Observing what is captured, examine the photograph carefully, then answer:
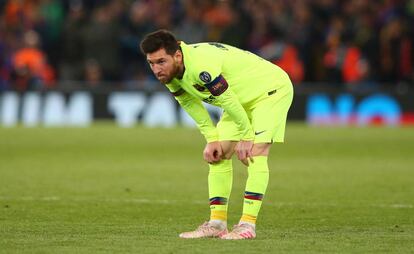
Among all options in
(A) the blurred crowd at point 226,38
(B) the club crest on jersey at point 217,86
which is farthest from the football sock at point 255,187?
(A) the blurred crowd at point 226,38

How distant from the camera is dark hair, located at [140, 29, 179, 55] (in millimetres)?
8656

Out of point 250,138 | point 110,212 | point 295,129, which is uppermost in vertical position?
point 250,138

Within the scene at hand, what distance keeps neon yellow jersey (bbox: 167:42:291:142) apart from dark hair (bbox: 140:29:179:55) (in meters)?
0.12

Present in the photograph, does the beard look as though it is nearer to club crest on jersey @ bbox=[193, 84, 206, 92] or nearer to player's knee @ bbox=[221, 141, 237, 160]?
club crest on jersey @ bbox=[193, 84, 206, 92]

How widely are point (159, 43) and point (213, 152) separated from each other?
116 cm

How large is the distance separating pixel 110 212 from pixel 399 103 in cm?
1454

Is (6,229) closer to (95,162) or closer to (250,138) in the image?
(250,138)

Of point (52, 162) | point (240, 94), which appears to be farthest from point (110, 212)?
point (52, 162)

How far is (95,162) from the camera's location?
57.6 ft

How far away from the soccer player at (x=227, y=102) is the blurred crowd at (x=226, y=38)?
15144 mm

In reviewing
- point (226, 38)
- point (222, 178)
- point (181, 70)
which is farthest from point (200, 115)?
point (226, 38)

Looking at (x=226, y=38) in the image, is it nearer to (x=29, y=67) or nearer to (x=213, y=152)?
(x=29, y=67)

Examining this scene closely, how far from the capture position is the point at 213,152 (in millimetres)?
9242

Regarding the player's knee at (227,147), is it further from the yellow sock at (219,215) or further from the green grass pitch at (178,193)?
the green grass pitch at (178,193)
